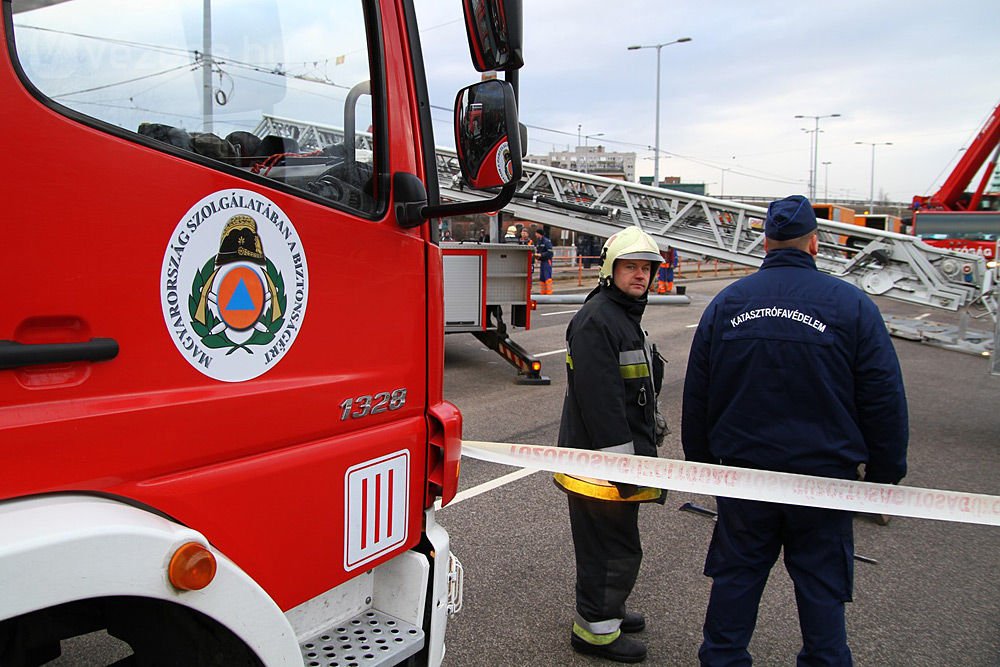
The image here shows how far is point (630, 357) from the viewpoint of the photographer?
3.05m

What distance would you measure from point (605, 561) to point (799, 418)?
104 cm

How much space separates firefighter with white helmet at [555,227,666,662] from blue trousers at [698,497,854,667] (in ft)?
1.48

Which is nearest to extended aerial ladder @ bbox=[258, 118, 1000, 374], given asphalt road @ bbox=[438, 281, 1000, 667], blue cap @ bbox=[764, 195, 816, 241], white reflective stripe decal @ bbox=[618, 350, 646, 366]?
asphalt road @ bbox=[438, 281, 1000, 667]

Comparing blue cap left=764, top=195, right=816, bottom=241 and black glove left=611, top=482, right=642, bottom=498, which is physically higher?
blue cap left=764, top=195, right=816, bottom=241

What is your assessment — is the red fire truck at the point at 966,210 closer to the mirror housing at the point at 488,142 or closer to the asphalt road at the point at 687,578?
the asphalt road at the point at 687,578

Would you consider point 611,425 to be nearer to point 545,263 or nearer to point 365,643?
point 365,643

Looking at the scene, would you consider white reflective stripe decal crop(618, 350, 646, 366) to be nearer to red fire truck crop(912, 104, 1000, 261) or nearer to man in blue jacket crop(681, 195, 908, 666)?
man in blue jacket crop(681, 195, 908, 666)

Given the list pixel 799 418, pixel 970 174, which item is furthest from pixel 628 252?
pixel 970 174

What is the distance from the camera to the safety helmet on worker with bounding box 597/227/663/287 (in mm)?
3070

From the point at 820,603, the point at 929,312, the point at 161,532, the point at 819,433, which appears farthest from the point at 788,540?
the point at 929,312

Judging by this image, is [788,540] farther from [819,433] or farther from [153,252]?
[153,252]

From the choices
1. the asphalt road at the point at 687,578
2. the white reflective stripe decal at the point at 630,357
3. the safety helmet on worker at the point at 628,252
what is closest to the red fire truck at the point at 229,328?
the white reflective stripe decal at the point at 630,357

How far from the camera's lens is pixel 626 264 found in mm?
3102

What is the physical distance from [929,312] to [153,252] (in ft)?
65.1
